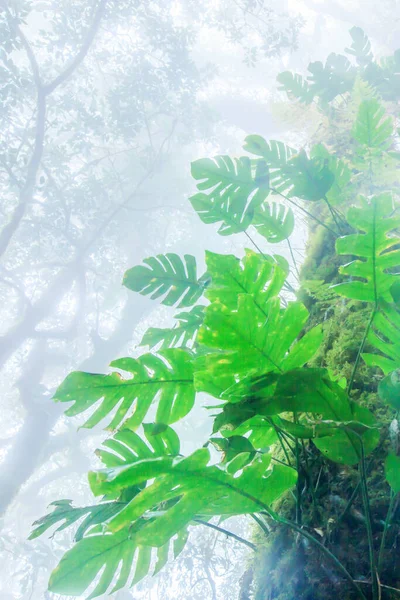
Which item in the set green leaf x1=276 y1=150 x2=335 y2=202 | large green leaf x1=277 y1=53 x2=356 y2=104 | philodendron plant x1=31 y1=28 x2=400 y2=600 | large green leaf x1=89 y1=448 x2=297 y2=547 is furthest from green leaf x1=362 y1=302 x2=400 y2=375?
large green leaf x1=277 y1=53 x2=356 y2=104

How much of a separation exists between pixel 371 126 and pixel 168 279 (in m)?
1.25

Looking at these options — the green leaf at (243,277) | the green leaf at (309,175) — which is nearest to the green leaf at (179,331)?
the green leaf at (243,277)

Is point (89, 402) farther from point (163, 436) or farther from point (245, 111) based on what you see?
point (245, 111)

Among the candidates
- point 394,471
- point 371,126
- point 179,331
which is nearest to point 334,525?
point 394,471

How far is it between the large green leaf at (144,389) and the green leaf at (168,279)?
75 centimetres

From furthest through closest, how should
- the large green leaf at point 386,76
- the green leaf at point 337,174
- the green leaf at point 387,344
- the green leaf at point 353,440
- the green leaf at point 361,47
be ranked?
the green leaf at point 361,47 → the large green leaf at point 386,76 → the green leaf at point 337,174 → the green leaf at point 387,344 → the green leaf at point 353,440

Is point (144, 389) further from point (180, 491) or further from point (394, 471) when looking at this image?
point (394, 471)

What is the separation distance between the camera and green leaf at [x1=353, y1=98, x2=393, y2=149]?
1.99m

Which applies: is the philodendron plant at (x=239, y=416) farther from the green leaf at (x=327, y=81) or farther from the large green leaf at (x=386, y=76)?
the large green leaf at (x=386, y=76)

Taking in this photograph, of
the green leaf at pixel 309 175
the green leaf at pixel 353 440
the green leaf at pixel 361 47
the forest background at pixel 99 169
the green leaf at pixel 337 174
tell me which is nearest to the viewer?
the green leaf at pixel 353 440

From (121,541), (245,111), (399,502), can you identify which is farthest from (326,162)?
(245,111)

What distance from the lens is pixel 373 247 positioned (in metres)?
1.12

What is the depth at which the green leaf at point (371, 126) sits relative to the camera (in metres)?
1.99

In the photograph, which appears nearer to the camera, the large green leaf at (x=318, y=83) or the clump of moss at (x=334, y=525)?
the clump of moss at (x=334, y=525)
